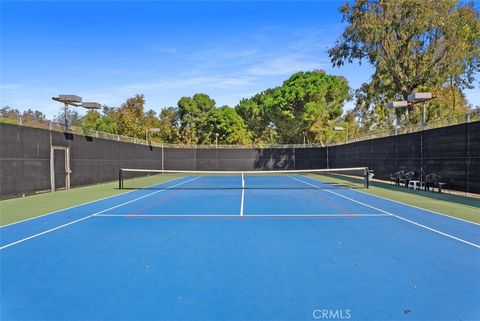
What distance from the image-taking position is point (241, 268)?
525 centimetres

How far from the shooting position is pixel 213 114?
5566 cm

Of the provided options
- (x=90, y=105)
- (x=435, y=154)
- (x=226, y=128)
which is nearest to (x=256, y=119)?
(x=226, y=128)

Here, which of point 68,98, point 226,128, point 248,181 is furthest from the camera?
point 226,128

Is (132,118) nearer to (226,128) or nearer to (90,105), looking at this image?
(226,128)

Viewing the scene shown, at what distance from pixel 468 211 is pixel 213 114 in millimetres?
47487

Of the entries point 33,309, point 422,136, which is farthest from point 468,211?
point 33,309

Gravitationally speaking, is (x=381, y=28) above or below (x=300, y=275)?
above

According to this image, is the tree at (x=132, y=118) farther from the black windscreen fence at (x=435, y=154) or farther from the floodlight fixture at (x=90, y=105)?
the black windscreen fence at (x=435, y=154)

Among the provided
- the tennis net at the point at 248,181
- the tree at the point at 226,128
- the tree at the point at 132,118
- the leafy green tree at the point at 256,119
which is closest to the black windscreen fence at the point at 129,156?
the tennis net at the point at 248,181

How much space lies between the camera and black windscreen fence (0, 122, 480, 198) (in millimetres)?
14070

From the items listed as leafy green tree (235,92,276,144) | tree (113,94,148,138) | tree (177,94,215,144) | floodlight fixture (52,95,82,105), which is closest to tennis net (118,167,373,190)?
floodlight fixture (52,95,82,105)

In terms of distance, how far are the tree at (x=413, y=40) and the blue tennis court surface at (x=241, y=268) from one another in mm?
21820

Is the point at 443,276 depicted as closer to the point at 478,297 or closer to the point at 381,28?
the point at 478,297

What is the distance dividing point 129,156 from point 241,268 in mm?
24703
